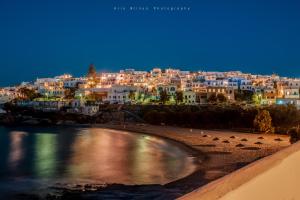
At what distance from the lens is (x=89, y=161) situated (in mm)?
20984

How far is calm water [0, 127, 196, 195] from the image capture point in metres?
15.7

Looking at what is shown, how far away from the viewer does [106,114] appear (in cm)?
5300

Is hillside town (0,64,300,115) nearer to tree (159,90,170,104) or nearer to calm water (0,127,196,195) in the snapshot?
tree (159,90,170,104)

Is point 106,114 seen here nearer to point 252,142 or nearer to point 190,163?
point 252,142

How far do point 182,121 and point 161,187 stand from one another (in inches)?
1080

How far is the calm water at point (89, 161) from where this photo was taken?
51.4 ft

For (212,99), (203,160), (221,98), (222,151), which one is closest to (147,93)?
(212,99)

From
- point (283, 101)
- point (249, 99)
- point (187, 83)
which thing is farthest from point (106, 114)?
point (187, 83)

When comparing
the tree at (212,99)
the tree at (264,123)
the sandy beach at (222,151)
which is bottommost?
the sandy beach at (222,151)

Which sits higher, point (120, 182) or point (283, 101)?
point (283, 101)

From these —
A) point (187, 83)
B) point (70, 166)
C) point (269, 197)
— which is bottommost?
point (70, 166)

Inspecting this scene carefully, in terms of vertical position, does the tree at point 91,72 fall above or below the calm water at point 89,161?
above

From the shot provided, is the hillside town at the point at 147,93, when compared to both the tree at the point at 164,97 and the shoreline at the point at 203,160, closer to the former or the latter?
the tree at the point at 164,97

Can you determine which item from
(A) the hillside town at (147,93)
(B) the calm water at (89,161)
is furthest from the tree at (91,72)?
(B) the calm water at (89,161)
